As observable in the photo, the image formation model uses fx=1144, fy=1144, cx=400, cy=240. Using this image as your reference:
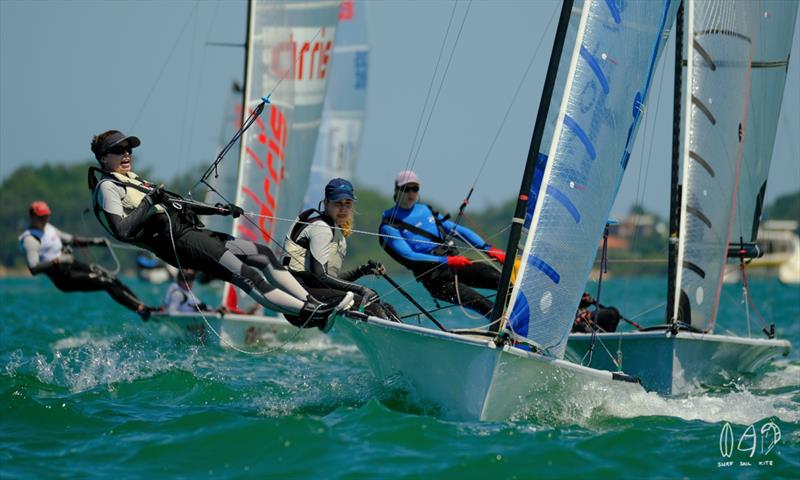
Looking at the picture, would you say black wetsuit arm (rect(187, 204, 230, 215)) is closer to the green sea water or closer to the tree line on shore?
the green sea water

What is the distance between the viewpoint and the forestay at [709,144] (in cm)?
880

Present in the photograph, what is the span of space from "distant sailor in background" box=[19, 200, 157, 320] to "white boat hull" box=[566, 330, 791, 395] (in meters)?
4.71

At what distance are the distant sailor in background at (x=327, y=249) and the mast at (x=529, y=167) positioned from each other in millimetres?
789

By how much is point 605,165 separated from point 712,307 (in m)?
2.84

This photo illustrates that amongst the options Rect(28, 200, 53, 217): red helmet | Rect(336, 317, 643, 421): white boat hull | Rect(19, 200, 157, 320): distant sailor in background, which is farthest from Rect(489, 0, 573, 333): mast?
Rect(28, 200, 53, 217): red helmet

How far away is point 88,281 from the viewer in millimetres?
11281

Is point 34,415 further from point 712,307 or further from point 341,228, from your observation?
point 712,307

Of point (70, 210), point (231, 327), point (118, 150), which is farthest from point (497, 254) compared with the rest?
point (70, 210)

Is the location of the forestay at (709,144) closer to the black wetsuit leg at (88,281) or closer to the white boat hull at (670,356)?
the white boat hull at (670,356)

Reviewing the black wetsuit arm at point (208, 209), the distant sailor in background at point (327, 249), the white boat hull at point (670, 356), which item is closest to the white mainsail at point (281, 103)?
the white boat hull at point (670, 356)

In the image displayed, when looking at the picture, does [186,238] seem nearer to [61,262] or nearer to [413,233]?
[413,233]

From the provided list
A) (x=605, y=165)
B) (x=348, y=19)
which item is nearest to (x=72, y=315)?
(x=348, y=19)

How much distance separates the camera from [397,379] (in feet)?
21.7

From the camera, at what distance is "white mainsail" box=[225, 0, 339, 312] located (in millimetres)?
11906
